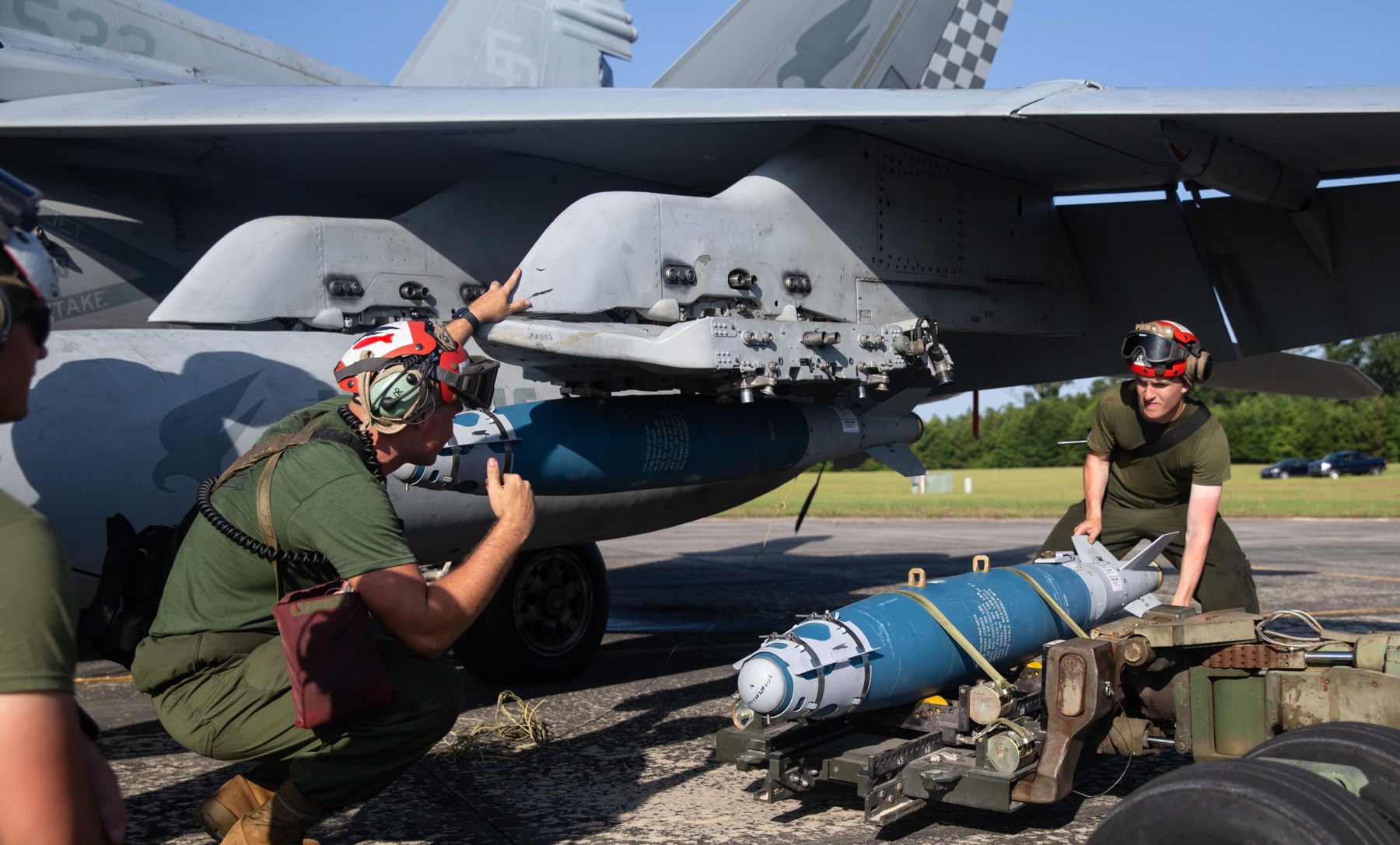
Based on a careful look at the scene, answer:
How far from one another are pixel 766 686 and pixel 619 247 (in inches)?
92.1

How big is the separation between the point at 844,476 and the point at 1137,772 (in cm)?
5407

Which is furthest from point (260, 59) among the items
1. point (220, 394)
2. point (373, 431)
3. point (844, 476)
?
point (844, 476)

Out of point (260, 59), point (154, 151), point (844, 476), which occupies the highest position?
point (260, 59)

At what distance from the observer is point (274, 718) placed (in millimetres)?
2936


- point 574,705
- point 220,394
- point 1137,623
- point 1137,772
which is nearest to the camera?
point 1137,623

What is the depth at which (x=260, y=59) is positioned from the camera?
26.1ft

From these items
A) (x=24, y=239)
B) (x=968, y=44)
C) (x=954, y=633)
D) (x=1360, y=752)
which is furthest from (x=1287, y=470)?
(x=24, y=239)

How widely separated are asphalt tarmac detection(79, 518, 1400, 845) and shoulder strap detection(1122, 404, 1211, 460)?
4.67 ft

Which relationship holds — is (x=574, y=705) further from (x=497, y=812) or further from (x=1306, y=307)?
(x=1306, y=307)

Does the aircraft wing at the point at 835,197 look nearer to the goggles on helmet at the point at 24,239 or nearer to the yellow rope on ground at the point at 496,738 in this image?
the yellow rope on ground at the point at 496,738

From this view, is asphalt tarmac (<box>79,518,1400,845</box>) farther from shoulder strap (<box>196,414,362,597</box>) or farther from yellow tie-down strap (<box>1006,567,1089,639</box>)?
shoulder strap (<box>196,414,362,597</box>)

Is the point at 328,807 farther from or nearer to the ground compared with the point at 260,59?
nearer to the ground

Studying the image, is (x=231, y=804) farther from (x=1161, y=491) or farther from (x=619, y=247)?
(x=1161, y=491)

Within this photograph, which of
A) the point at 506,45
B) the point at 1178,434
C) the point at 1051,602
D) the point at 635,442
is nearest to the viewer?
the point at 1051,602
